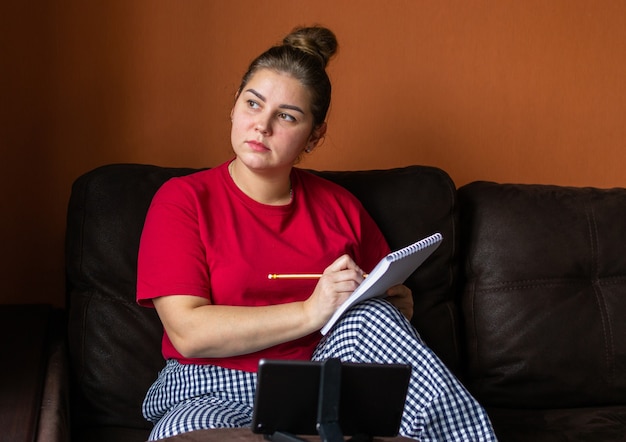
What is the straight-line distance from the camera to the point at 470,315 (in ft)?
6.97

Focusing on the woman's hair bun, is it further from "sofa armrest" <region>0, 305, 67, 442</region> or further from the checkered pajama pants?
"sofa armrest" <region>0, 305, 67, 442</region>

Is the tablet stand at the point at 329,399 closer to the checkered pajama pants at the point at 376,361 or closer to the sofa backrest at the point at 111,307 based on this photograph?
the checkered pajama pants at the point at 376,361

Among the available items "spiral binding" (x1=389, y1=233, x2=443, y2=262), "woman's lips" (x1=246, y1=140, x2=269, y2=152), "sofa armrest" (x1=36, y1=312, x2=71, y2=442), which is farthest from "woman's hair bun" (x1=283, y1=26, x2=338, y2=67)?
"sofa armrest" (x1=36, y1=312, x2=71, y2=442)

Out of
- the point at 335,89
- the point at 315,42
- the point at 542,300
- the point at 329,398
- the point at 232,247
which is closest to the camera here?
the point at 329,398

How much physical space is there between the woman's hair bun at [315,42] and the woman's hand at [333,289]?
0.50 metres

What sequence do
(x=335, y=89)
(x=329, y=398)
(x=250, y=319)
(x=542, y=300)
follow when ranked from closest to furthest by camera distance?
(x=329, y=398)
(x=250, y=319)
(x=542, y=300)
(x=335, y=89)

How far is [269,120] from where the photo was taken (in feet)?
5.76

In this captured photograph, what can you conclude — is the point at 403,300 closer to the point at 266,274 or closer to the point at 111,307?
the point at 266,274

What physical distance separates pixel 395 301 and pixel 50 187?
922 mm

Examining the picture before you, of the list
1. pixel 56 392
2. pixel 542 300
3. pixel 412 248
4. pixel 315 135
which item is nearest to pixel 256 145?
pixel 315 135

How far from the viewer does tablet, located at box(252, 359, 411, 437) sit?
3.86 ft

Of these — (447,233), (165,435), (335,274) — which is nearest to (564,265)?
(447,233)

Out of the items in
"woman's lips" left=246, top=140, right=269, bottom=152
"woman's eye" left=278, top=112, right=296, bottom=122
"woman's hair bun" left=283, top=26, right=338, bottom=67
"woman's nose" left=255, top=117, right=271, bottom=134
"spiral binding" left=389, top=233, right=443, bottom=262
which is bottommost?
"spiral binding" left=389, top=233, right=443, bottom=262

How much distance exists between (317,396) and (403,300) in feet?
2.42
